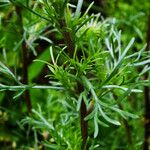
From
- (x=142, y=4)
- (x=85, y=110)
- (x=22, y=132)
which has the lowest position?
(x=22, y=132)

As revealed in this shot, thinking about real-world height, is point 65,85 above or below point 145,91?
above

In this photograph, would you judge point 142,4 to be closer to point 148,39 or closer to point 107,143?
point 148,39

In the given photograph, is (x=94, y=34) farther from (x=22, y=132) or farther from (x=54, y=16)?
(x=22, y=132)

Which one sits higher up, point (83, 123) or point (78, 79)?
point (78, 79)

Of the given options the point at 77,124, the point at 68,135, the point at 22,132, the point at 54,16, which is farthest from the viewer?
the point at 22,132

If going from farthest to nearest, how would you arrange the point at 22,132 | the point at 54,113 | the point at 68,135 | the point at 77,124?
the point at 22,132, the point at 54,113, the point at 77,124, the point at 68,135

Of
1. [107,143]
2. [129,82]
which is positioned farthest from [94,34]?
[107,143]

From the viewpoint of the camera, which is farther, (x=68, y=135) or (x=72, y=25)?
(x=68, y=135)
